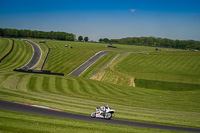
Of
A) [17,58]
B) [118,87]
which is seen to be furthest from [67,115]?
[17,58]

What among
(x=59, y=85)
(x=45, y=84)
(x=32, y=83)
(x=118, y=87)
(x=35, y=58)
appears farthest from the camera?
(x=35, y=58)

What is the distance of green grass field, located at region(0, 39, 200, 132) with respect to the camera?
30077 mm

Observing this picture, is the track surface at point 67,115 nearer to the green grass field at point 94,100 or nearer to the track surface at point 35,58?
the green grass field at point 94,100

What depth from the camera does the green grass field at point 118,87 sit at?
30.1m

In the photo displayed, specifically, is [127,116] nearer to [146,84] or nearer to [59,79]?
[59,79]

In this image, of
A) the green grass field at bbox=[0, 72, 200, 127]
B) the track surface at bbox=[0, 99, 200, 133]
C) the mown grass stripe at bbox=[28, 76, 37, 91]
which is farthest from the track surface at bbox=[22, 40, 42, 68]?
the track surface at bbox=[0, 99, 200, 133]

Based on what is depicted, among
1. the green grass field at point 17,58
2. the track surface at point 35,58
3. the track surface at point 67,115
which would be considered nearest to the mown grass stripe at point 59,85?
the track surface at point 67,115

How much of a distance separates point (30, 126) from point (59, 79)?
110 ft

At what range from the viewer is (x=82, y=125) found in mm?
20953

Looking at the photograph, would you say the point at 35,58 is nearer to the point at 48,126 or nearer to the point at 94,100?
the point at 94,100

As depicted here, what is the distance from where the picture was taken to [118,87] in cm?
5506

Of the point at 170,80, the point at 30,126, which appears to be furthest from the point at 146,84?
the point at 30,126

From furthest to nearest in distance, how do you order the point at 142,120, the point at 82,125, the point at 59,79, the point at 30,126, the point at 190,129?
the point at 59,79
the point at 142,120
the point at 190,129
the point at 82,125
the point at 30,126

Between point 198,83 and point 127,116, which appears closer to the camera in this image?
point 127,116
